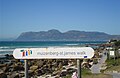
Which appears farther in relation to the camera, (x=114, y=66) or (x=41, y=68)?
(x=41, y=68)

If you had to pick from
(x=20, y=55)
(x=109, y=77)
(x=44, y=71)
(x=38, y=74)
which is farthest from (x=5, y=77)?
(x=20, y=55)

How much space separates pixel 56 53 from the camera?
11875mm

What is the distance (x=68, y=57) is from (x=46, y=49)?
0.89 m

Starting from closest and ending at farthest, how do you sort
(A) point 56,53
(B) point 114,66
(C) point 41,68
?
(A) point 56,53 < (B) point 114,66 < (C) point 41,68

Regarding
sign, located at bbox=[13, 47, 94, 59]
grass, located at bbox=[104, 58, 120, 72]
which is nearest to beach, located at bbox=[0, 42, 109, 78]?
grass, located at bbox=[104, 58, 120, 72]

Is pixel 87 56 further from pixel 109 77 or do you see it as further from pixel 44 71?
pixel 44 71

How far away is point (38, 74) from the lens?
35.8m

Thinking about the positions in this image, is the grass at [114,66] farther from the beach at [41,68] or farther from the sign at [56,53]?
the sign at [56,53]

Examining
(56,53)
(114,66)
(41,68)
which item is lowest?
(41,68)

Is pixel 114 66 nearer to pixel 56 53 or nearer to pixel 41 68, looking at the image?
pixel 41 68

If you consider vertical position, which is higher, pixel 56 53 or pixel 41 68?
pixel 56 53

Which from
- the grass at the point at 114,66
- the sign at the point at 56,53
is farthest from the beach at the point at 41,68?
the sign at the point at 56,53

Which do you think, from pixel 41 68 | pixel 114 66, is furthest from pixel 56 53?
pixel 41 68

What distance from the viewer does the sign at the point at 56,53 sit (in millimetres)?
11734
